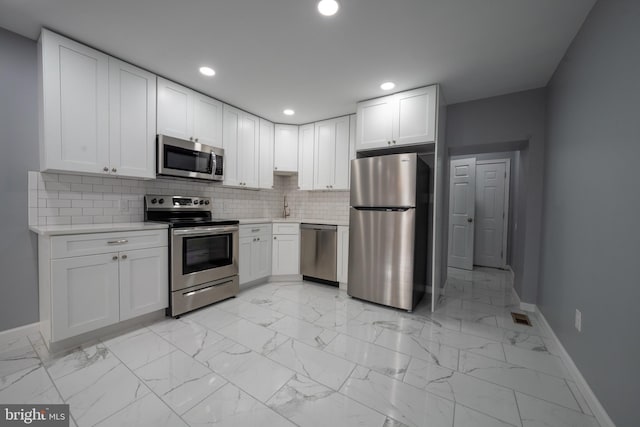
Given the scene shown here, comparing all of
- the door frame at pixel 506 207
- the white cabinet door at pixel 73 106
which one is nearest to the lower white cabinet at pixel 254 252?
the white cabinet door at pixel 73 106

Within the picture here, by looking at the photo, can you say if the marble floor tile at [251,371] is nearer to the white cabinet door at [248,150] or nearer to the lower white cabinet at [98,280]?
→ the lower white cabinet at [98,280]

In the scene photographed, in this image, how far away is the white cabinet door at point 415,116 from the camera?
2.68m

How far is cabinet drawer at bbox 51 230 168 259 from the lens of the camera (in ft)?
6.04

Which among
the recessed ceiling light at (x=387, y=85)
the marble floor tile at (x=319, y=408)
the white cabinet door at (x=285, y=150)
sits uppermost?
the recessed ceiling light at (x=387, y=85)

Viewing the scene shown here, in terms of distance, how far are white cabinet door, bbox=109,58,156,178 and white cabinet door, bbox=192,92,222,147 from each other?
45 cm

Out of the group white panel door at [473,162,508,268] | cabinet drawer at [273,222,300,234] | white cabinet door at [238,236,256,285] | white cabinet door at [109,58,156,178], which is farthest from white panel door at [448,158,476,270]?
white cabinet door at [109,58,156,178]

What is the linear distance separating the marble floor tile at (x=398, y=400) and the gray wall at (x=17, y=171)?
2.70 metres

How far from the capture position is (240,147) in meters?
3.53

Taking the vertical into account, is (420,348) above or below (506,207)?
below

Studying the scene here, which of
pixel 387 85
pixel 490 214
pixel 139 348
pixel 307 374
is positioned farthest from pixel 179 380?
pixel 490 214

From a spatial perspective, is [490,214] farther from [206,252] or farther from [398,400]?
[206,252]

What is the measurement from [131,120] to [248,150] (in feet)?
4.75

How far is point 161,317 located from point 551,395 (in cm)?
318

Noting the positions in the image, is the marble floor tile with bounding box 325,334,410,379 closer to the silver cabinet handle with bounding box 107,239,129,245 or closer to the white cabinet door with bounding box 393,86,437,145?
the silver cabinet handle with bounding box 107,239,129,245
